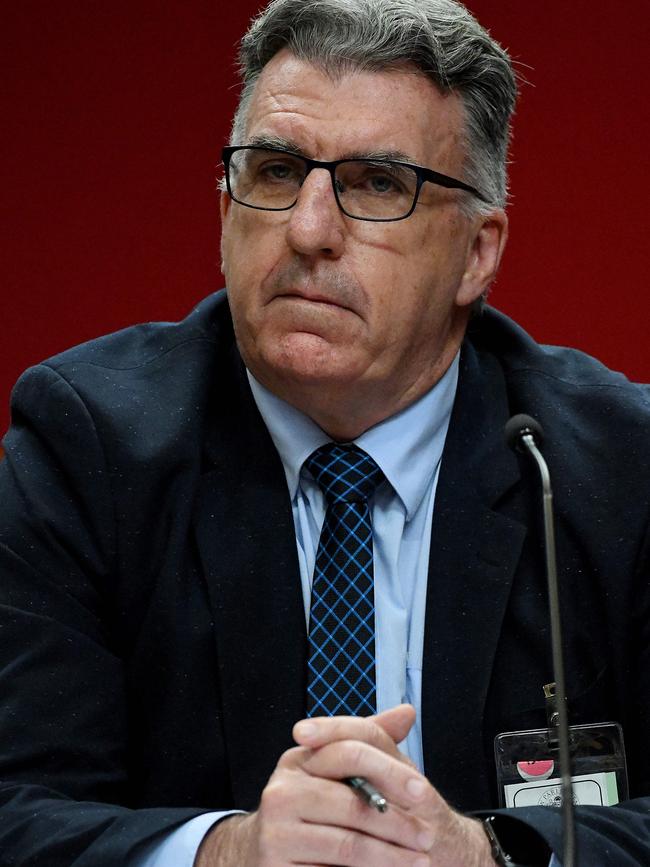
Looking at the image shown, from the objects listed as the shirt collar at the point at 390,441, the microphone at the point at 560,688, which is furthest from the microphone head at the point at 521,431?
the shirt collar at the point at 390,441

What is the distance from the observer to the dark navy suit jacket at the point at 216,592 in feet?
6.12

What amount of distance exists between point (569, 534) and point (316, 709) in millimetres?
465

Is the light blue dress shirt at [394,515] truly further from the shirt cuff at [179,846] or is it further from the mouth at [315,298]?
the shirt cuff at [179,846]

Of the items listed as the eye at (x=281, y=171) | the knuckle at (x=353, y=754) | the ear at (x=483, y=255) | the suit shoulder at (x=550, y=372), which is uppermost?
the eye at (x=281, y=171)

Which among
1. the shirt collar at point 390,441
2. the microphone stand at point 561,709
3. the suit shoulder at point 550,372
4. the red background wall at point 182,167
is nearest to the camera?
the microphone stand at point 561,709

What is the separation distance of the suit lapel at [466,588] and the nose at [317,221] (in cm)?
38

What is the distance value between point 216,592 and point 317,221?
21.4 inches

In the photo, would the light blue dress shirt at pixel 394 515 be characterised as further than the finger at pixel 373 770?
Yes

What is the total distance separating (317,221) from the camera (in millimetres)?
1960

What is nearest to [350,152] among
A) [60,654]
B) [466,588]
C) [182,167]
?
[466,588]

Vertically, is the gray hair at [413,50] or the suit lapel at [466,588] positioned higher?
the gray hair at [413,50]

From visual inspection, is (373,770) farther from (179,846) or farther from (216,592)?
(216,592)

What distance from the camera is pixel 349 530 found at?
6.63ft

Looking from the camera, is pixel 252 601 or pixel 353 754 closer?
pixel 353 754
